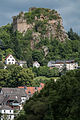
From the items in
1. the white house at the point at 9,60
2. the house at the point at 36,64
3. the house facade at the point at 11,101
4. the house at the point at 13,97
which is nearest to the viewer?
the house facade at the point at 11,101

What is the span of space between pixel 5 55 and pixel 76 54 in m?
21.4

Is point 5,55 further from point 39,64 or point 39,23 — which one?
point 39,23

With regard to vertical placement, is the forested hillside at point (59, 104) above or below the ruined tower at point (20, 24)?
below

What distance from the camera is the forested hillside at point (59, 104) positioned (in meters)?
42.8

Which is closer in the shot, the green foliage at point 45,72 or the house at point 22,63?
the green foliage at point 45,72

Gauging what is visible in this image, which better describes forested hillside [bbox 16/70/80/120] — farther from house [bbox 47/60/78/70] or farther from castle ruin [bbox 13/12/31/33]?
castle ruin [bbox 13/12/31/33]

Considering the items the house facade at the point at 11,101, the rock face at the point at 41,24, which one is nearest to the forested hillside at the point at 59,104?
the house facade at the point at 11,101

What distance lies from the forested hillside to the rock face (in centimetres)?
7851

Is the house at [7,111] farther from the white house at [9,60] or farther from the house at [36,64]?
the house at [36,64]

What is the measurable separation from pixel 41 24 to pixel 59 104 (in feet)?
273

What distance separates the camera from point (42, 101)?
46250 millimetres

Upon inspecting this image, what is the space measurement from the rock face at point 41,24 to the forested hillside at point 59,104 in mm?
78512

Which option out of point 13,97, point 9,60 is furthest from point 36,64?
point 13,97

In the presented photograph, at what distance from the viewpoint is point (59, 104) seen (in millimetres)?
44906
